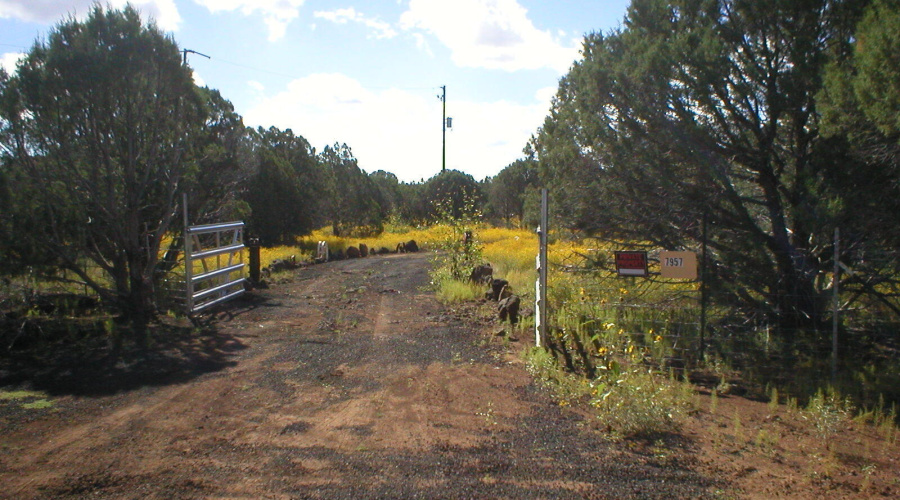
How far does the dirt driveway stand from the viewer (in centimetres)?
435

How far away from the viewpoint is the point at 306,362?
7844 millimetres

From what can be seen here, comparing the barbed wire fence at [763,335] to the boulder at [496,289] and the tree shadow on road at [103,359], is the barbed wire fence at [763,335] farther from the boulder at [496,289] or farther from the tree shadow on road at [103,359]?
the tree shadow on road at [103,359]

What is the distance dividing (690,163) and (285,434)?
19.6ft

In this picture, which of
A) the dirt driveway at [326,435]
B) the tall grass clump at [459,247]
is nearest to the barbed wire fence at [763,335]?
the dirt driveway at [326,435]

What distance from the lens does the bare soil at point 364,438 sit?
439cm

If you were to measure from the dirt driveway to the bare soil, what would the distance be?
0.7 inches

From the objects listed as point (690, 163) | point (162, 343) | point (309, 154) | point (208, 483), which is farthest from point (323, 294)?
point (309, 154)

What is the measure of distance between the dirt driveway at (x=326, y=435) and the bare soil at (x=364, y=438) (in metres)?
0.02

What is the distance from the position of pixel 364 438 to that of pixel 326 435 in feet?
1.00

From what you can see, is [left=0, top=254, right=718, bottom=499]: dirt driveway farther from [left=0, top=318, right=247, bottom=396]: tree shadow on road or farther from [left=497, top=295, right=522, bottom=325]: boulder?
[left=497, top=295, right=522, bottom=325]: boulder

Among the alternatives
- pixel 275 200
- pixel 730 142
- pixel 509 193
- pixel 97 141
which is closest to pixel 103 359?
pixel 97 141

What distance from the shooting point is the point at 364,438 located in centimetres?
529

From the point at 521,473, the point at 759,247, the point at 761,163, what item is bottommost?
the point at 521,473

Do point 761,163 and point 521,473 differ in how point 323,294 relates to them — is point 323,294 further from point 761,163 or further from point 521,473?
point 521,473
